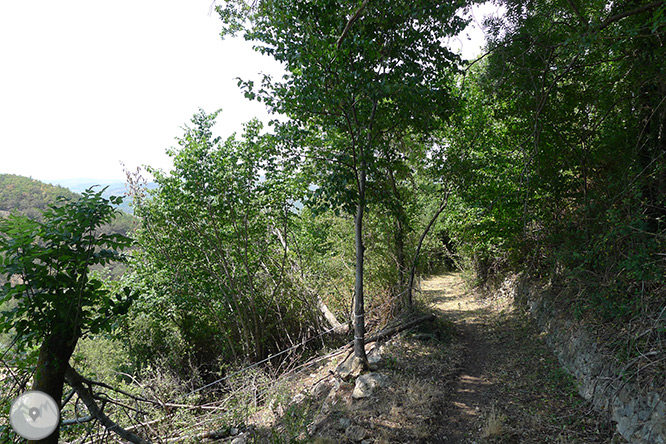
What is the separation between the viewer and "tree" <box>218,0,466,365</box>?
369 centimetres

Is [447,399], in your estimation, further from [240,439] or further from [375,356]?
[240,439]

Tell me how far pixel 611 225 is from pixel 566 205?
5.36 feet

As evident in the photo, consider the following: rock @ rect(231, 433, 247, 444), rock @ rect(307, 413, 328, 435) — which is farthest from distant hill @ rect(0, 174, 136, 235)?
rock @ rect(307, 413, 328, 435)

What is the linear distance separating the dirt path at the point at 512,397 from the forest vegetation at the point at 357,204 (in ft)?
2.66

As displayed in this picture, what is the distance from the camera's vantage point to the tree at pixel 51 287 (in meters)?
1.36

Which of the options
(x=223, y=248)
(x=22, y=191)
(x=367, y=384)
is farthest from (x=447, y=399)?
(x=22, y=191)

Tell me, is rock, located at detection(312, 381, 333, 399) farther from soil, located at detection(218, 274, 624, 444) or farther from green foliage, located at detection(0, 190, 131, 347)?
green foliage, located at detection(0, 190, 131, 347)

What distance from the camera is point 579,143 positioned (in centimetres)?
468

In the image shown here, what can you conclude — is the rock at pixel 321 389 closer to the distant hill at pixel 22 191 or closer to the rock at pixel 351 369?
the rock at pixel 351 369

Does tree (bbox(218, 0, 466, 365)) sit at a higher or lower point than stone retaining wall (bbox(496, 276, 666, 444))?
higher

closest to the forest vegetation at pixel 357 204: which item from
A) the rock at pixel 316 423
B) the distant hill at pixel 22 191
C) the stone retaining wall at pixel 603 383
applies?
the stone retaining wall at pixel 603 383

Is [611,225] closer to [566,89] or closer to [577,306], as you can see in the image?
[577,306]

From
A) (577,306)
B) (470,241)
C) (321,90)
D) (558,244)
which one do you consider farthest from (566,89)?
(470,241)

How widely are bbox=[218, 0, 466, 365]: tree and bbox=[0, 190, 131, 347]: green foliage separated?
277 centimetres
